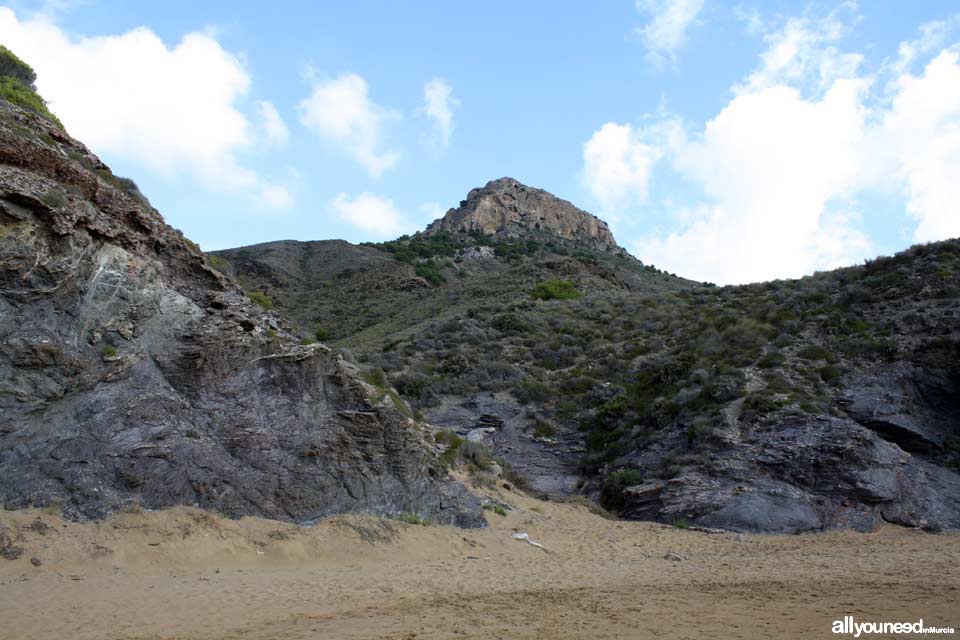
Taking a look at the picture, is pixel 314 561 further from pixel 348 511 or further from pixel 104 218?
pixel 104 218

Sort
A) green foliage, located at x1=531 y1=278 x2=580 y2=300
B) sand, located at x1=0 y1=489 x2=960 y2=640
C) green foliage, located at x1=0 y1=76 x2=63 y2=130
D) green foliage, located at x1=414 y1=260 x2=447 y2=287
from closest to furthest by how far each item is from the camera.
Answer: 1. sand, located at x1=0 y1=489 x2=960 y2=640
2. green foliage, located at x1=0 y1=76 x2=63 y2=130
3. green foliage, located at x1=531 y1=278 x2=580 y2=300
4. green foliage, located at x1=414 y1=260 x2=447 y2=287

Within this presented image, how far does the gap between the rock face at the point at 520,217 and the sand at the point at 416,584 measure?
6381cm

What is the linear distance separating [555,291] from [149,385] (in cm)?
2969

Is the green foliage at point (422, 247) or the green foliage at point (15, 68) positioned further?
the green foliage at point (422, 247)

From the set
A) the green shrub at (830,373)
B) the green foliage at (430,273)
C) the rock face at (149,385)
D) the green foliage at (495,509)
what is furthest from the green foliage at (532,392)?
the green foliage at (430,273)

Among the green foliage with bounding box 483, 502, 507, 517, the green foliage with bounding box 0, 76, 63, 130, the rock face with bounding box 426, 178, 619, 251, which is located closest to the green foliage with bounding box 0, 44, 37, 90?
the green foliage with bounding box 0, 76, 63, 130

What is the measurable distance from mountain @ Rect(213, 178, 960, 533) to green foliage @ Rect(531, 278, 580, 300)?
328 cm

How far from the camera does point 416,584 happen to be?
9102 millimetres

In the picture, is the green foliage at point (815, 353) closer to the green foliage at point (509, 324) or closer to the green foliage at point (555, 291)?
the green foliage at point (509, 324)

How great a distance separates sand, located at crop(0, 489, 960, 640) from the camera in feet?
22.4

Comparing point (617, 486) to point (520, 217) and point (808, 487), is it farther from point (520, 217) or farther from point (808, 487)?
point (520, 217)

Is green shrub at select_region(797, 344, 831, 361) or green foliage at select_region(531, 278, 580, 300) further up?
green foliage at select_region(531, 278, 580, 300)

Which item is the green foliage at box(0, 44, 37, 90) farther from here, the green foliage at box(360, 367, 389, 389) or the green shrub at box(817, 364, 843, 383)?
the green shrub at box(817, 364, 843, 383)

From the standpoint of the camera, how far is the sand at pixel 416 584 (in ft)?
22.4
